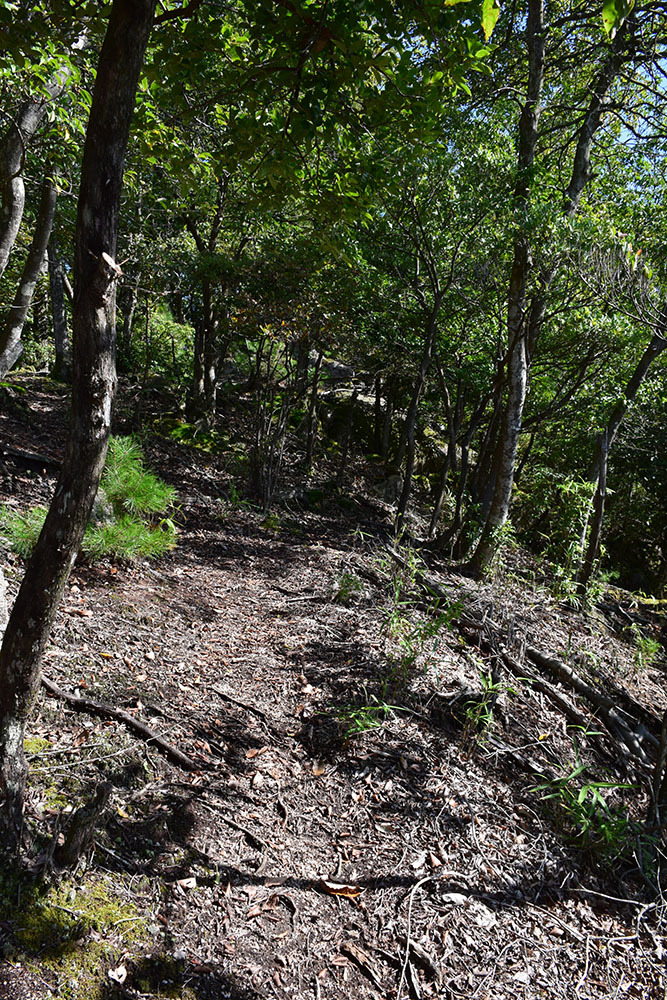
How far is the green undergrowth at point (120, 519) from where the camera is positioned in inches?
163

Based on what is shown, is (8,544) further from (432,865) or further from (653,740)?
(653,740)

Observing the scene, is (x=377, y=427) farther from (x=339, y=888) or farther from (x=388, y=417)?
(x=339, y=888)

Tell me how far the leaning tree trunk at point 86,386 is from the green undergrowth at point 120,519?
2.36 m

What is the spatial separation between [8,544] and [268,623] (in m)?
2.14

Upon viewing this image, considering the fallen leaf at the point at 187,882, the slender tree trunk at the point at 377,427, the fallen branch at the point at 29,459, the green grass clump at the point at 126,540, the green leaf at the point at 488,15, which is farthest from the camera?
the slender tree trunk at the point at 377,427

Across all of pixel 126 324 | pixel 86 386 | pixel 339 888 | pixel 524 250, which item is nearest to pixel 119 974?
pixel 339 888

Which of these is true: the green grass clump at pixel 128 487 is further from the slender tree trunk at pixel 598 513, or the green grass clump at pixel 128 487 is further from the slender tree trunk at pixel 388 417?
the slender tree trunk at pixel 388 417

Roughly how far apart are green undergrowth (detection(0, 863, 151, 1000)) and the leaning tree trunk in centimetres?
19

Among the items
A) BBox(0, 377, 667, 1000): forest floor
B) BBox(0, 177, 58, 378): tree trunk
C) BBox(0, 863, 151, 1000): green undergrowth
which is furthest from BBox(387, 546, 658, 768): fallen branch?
BBox(0, 177, 58, 378): tree trunk

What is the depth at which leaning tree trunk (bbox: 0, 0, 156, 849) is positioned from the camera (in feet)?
5.44

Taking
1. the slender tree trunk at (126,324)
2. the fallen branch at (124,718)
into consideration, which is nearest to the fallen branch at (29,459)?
the fallen branch at (124,718)

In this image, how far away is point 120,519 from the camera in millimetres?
5105

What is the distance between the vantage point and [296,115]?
2432mm

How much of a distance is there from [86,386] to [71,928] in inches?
73.5
